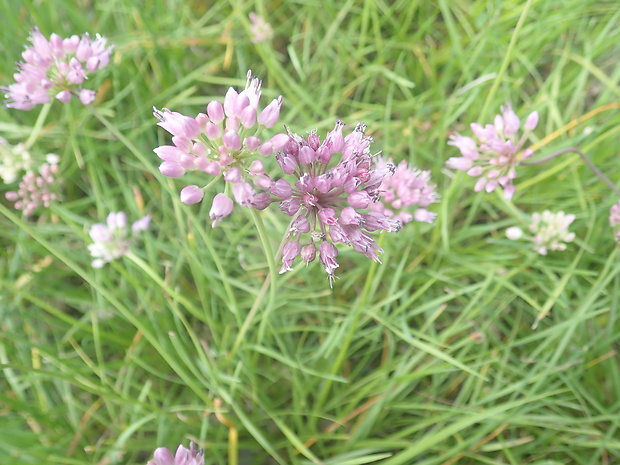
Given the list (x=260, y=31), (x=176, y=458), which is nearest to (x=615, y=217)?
(x=176, y=458)

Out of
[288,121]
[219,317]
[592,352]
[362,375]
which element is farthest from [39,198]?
[592,352]

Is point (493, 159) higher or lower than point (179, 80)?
lower

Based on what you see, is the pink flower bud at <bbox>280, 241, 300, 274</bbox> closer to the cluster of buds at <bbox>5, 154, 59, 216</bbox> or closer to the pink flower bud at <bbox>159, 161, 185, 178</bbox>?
the pink flower bud at <bbox>159, 161, 185, 178</bbox>

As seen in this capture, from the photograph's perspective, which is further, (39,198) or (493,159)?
(39,198)

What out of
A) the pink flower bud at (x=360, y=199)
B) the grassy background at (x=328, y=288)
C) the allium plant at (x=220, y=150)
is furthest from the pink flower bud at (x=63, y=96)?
the pink flower bud at (x=360, y=199)

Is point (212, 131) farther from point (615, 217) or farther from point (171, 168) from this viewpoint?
point (615, 217)

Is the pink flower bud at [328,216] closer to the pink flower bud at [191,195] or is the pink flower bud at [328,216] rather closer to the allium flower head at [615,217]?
the pink flower bud at [191,195]

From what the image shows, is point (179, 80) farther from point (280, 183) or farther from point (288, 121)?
point (280, 183)
